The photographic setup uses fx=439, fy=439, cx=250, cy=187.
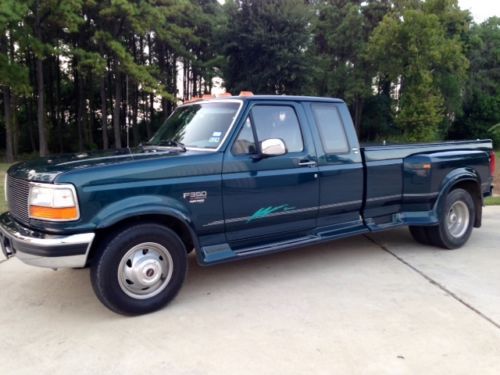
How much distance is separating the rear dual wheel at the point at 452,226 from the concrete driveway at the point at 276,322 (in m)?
0.48

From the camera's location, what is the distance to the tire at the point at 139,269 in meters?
3.73

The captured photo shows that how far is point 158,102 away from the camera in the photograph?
37969 millimetres

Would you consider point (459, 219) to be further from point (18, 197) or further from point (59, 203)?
point (18, 197)

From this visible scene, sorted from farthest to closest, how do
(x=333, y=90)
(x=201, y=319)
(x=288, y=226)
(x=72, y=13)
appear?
(x=333, y=90), (x=72, y=13), (x=288, y=226), (x=201, y=319)

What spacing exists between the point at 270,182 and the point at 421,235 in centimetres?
285

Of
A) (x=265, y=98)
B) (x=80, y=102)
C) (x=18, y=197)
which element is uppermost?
(x=80, y=102)

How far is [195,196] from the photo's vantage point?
4133 millimetres

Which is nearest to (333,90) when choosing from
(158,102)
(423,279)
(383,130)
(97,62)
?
(383,130)

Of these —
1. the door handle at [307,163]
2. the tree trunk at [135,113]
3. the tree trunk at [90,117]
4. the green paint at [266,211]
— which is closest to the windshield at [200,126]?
the green paint at [266,211]

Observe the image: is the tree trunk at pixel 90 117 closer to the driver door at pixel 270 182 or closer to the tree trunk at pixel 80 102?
the tree trunk at pixel 80 102

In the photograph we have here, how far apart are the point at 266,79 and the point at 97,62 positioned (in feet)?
31.5

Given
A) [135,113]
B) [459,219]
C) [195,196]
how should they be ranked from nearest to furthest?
[195,196] → [459,219] → [135,113]

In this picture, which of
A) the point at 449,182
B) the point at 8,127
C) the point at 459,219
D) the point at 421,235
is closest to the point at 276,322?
the point at 421,235

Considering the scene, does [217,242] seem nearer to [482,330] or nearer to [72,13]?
[482,330]
